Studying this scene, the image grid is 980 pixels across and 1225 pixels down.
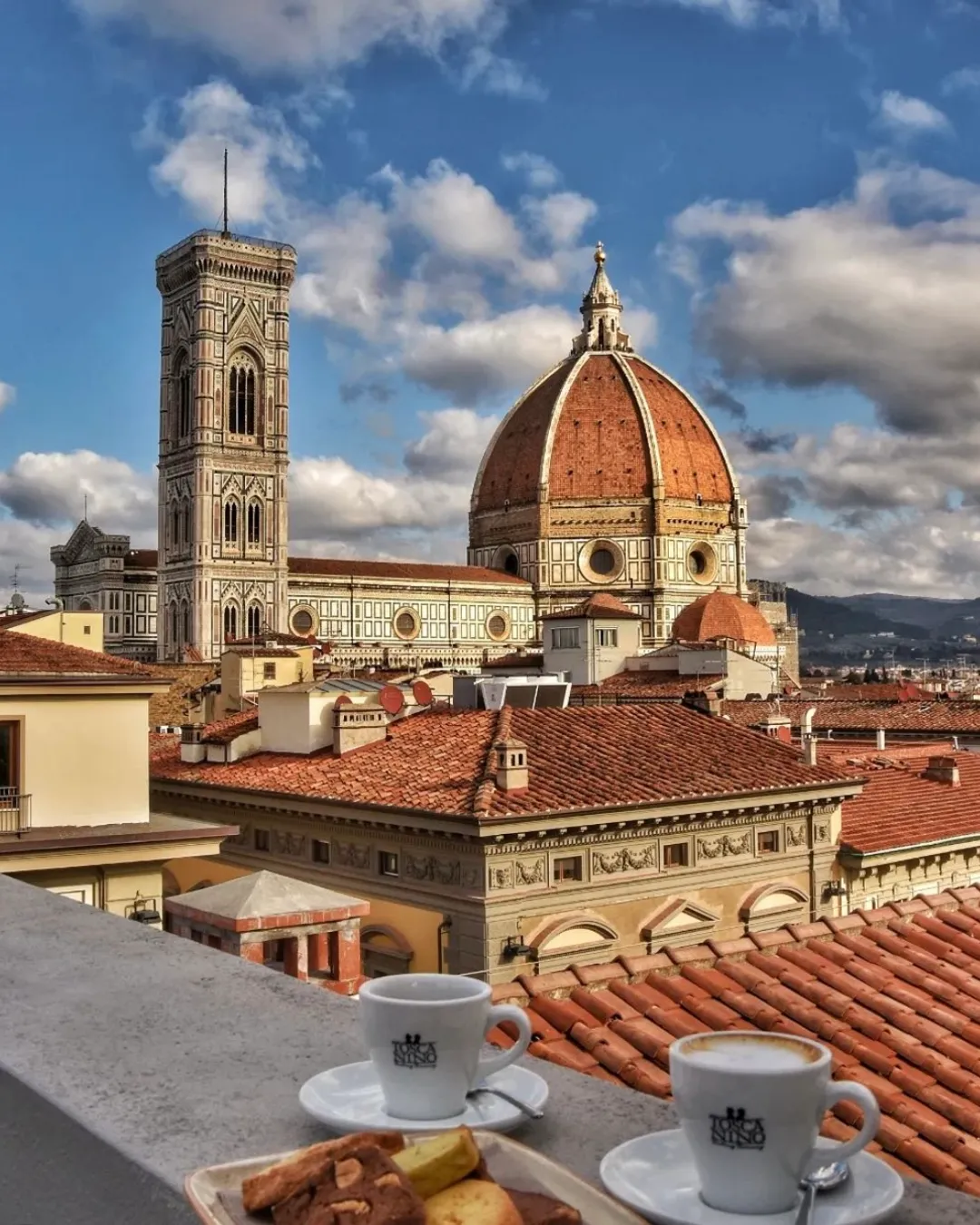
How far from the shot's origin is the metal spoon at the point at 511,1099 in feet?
6.42

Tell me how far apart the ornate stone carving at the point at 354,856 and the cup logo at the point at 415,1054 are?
13855 mm

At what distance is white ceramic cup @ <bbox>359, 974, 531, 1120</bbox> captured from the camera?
6.49 ft

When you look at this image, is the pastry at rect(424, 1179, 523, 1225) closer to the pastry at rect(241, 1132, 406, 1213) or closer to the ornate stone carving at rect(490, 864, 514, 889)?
the pastry at rect(241, 1132, 406, 1213)

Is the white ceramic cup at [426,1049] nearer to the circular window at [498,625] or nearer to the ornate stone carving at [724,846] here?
the ornate stone carving at [724,846]

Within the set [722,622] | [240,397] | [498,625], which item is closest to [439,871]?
[722,622]

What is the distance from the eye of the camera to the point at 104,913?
3928 millimetres

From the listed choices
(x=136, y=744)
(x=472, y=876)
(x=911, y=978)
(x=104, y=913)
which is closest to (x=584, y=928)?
(x=472, y=876)

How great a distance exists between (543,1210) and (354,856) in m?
14.6

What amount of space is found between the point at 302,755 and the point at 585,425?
79.4 m

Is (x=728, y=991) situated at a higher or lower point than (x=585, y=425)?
lower

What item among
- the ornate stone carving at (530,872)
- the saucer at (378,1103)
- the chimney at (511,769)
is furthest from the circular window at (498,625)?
the saucer at (378,1103)

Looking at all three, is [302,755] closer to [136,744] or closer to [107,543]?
[136,744]

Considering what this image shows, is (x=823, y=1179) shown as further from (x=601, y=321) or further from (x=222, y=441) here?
(x=601, y=321)

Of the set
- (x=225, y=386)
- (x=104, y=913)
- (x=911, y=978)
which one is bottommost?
(x=911, y=978)
